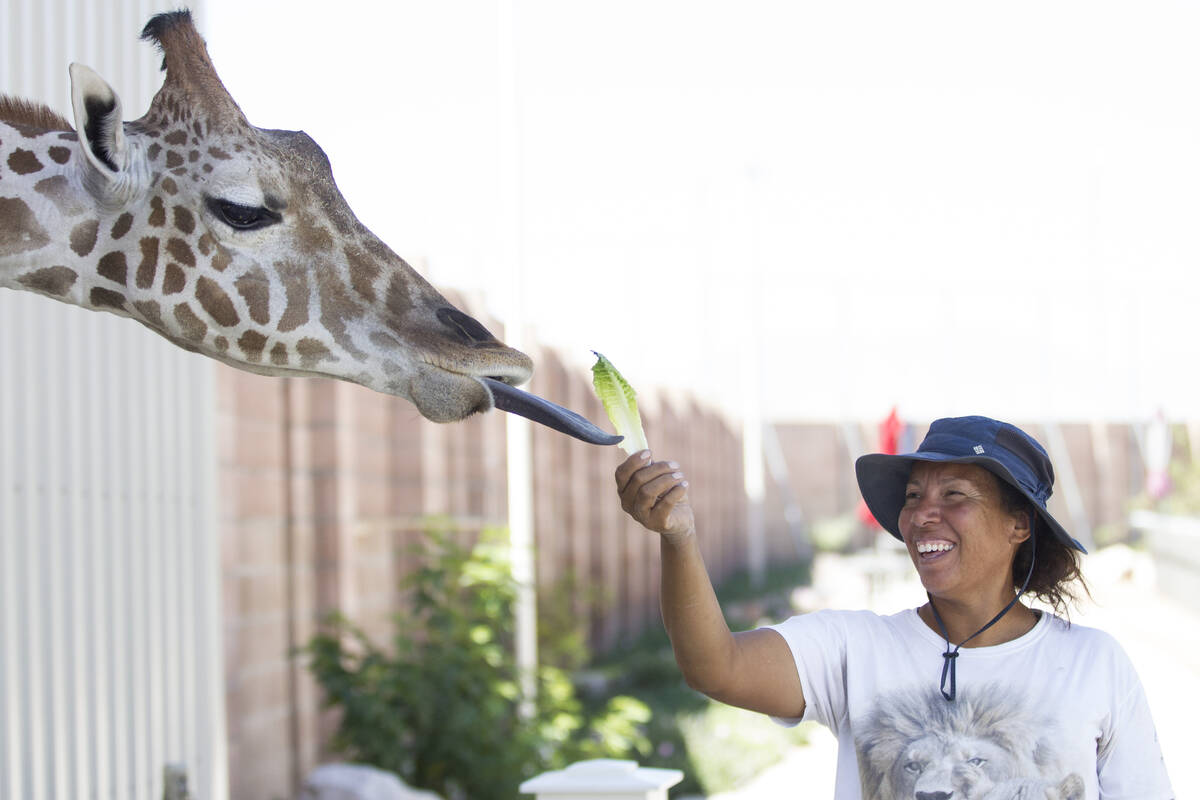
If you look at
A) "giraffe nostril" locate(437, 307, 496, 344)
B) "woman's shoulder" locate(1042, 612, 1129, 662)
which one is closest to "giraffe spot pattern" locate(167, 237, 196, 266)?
"giraffe nostril" locate(437, 307, 496, 344)

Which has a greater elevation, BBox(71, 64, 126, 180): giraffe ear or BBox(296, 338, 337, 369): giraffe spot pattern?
BBox(71, 64, 126, 180): giraffe ear

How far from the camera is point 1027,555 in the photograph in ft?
8.71

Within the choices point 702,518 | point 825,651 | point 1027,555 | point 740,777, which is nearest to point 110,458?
point 825,651

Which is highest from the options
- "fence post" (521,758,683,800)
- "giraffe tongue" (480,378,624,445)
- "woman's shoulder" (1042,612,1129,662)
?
"giraffe tongue" (480,378,624,445)

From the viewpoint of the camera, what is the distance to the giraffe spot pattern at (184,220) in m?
2.15

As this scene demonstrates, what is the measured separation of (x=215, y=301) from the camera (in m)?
2.15

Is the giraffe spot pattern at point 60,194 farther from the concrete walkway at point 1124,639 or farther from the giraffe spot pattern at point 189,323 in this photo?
the concrete walkway at point 1124,639

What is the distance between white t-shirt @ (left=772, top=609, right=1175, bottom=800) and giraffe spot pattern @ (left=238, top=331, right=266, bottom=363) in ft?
3.53

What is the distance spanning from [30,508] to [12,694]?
486 mm

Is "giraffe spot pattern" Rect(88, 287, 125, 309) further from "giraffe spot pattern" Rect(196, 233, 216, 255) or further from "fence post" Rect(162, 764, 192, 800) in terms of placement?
"fence post" Rect(162, 764, 192, 800)

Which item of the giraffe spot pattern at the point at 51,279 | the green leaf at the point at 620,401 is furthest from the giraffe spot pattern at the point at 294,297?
the green leaf at the point at 620,401

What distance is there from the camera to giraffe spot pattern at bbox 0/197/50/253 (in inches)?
82.0

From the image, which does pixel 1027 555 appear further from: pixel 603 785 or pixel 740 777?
pixel 740 777

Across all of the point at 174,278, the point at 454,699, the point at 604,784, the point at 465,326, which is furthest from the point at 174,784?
the point at 465,326
